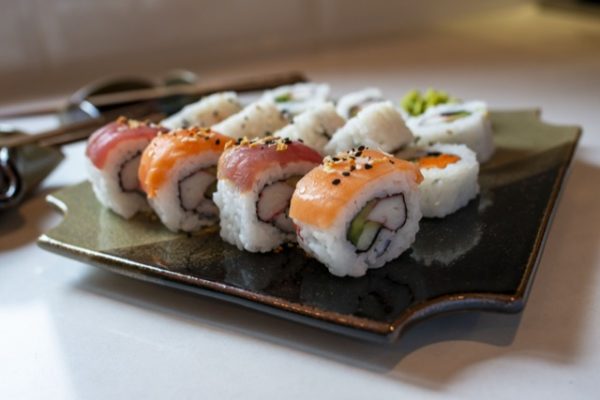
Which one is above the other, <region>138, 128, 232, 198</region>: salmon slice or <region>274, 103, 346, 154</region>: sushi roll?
<region>138, 128, 232, 198</region>: salmon slice

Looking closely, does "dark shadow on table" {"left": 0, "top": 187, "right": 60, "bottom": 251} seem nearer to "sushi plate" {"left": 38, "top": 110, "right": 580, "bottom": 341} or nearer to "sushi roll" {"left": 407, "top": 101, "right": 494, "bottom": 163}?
"sushi plate" {"left": 38, "top": 110, "right": 580, "bottom": 341}

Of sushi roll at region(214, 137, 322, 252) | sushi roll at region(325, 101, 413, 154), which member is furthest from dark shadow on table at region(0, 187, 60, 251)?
sushi roll at region(325, 101, 413, 154)

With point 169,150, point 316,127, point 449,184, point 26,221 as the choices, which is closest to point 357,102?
point 316,127

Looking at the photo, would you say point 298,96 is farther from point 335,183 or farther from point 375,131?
point 335,183

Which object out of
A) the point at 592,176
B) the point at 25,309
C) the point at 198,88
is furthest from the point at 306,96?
the point at 25,309

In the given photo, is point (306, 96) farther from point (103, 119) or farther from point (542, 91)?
point (542, 91)

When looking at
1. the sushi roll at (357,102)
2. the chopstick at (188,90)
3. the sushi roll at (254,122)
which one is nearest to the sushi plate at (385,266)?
the sushi roll at (254,122)
